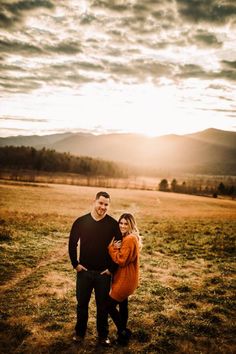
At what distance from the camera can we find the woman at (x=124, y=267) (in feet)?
20.0

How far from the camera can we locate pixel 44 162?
5433 inches

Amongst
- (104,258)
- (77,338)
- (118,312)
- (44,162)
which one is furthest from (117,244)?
(44,162)

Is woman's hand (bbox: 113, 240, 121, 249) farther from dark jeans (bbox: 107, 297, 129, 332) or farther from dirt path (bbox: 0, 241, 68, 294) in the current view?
dirt path (bbox: 0, 241, 68, 294)

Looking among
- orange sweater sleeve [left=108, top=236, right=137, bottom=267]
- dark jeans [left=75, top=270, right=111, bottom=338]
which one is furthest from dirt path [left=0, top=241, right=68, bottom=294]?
orange sweater sleeve [left=108, top=236, right=137, bottom=267]

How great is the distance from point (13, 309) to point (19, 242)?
24.5ft

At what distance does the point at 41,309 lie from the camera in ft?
26.1

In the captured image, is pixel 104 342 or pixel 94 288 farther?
pixel 104 342

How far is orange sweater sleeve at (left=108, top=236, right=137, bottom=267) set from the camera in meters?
6.05

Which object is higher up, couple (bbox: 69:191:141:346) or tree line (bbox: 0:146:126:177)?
tree line (bbox: 0:146:126:177)

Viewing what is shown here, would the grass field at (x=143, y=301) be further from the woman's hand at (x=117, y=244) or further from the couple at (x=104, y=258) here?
the woman's hand at (x=117, y=244)

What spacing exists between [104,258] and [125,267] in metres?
0.48

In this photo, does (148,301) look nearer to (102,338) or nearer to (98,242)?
(102,338)

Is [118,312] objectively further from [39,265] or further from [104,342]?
[39,265]

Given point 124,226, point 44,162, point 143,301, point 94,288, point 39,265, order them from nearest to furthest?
point 94,288, point 124,226, point 143,301, point 39,265, point 44,162
